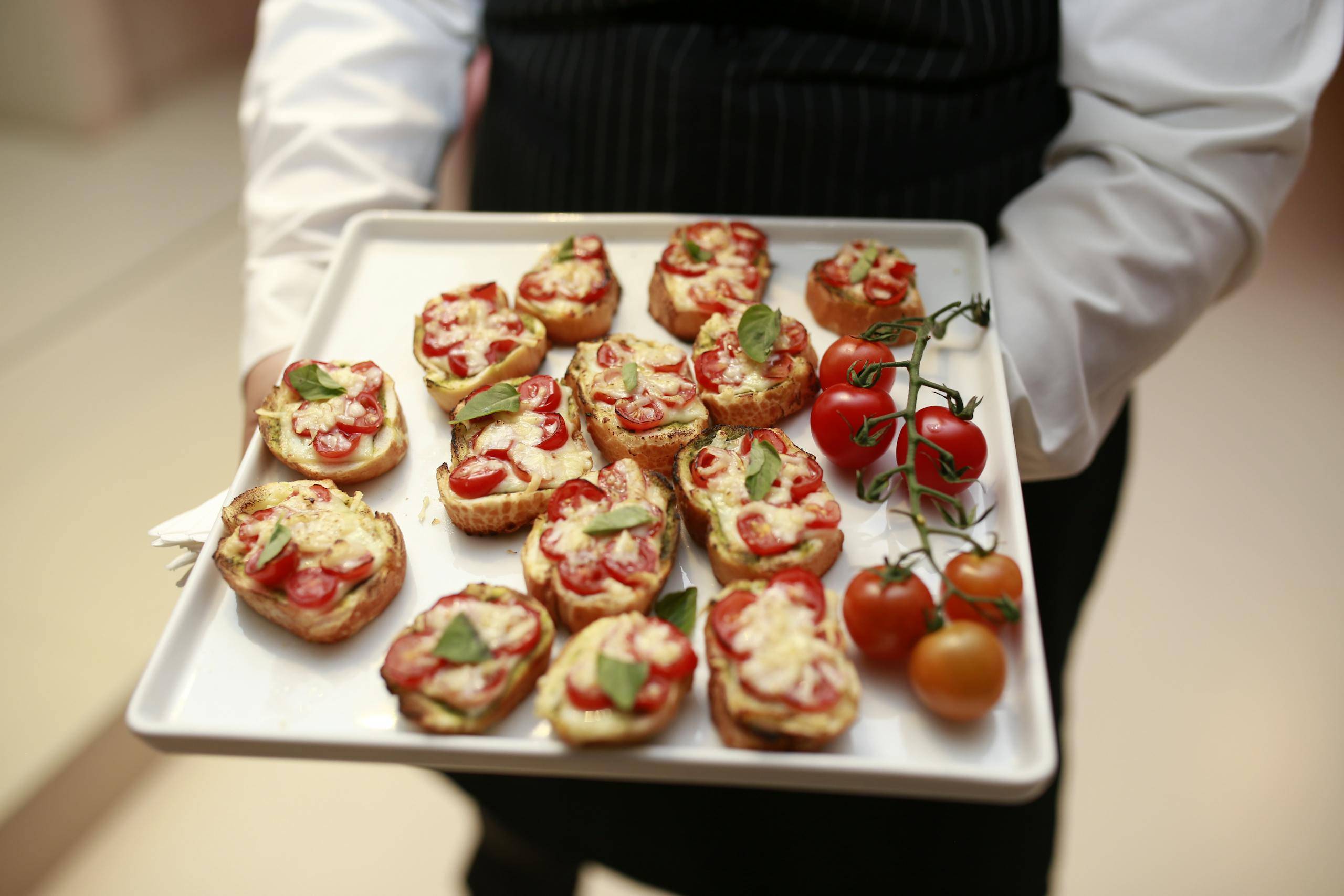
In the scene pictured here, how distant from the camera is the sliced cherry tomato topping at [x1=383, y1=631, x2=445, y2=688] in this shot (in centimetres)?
121

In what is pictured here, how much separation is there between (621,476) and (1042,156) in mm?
1385

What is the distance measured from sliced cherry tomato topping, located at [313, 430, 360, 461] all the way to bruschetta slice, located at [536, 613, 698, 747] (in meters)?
0.57

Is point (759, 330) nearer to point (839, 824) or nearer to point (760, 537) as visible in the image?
point (760, 537)

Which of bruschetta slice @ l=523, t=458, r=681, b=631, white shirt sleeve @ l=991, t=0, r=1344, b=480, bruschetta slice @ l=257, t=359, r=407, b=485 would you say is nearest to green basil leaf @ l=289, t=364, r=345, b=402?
bruschetta slice @ l=257, t=359, r=407, b=485

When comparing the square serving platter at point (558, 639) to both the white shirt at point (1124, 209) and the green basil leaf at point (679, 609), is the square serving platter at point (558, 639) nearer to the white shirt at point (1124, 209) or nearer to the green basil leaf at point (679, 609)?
the green basil leaf at point (679, 609)

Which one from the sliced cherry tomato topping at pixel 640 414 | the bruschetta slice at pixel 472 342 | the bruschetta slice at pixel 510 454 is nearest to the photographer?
the bruschetta slice at pixel 510 454

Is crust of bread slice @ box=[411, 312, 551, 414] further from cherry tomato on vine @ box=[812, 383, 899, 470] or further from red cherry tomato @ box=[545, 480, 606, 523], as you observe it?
cherry tomato on vine @ box=[812, 383, 899, 470]

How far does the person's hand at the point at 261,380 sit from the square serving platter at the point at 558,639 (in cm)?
16

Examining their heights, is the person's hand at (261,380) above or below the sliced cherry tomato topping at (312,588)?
below

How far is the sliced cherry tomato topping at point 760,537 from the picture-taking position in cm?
135

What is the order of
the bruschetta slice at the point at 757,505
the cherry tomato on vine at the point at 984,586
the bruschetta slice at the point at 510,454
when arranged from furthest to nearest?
the bruschetta slice at the point at 510,454 → the bruschetta slice at the point at 757,505 → the cherry tomato on vine at the point at 984,586

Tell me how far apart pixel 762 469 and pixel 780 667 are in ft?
1.17

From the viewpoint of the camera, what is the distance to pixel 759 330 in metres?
1.63

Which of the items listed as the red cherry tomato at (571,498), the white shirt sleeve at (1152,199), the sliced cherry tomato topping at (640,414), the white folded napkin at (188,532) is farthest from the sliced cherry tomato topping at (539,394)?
the white shirt sleeve at (1152,199)
